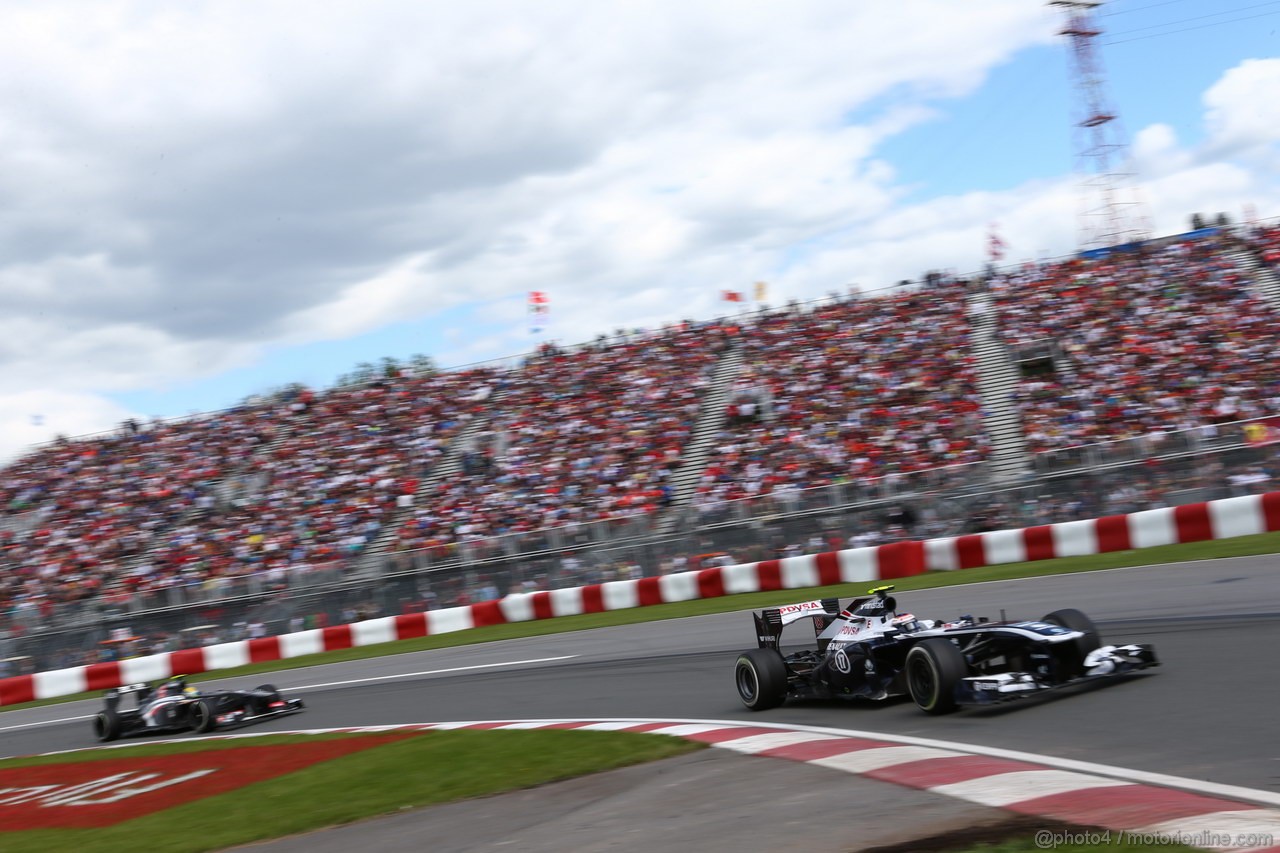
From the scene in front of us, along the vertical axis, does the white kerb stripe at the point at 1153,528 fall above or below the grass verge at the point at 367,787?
above

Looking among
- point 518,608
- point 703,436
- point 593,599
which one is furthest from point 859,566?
point 703,436

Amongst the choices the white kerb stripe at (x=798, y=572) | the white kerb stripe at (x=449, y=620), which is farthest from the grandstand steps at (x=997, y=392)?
the white kerb stripe at (x=449, y=620)

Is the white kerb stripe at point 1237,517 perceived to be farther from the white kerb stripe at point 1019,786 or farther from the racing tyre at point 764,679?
the white kerb stripe at point 1019,786

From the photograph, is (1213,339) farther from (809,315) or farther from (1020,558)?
(809,315)

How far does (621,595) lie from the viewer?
67.4ft

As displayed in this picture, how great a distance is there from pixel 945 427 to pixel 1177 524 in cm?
550

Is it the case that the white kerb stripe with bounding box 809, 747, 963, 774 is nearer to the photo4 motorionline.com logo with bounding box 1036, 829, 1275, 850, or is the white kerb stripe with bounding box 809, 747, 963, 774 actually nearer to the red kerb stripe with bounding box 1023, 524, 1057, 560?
the photo4 motorionline.com logo with bounding box 1036, 829, 1275, 850

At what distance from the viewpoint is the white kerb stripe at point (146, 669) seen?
21.8 meters

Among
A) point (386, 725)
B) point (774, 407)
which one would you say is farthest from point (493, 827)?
point (774, 407)

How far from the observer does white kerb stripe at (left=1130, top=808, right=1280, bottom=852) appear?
4.23 metres

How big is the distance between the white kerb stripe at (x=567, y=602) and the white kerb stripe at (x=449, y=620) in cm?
163

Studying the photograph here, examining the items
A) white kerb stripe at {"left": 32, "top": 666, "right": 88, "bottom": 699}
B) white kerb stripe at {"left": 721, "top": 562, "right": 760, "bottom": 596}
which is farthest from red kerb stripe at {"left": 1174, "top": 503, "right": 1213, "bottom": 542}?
white kerb stripe at {"left": 32, "top": 666, "right": 88, "bottom": 699}

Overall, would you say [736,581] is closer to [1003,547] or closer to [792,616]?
[1003,547]

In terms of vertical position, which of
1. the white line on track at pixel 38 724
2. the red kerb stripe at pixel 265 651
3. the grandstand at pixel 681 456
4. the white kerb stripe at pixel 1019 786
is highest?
the grandstand at pixel 681 456
